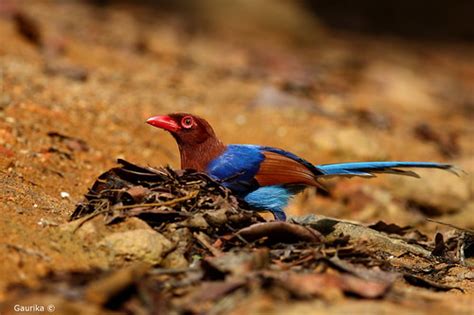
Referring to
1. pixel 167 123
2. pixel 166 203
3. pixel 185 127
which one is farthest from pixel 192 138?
pixel 166 203

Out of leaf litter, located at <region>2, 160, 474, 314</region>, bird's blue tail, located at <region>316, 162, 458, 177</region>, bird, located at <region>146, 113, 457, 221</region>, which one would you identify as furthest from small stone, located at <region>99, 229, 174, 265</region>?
bird's blue tail, located at <region>316, 162, 458, 177</region>

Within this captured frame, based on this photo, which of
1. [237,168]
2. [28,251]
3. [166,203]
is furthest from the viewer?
[237,168]

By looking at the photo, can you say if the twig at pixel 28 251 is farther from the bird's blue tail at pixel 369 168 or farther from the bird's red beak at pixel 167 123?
the bird's blue tail at pixel 369 168

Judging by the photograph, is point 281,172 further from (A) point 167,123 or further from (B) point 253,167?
(A) point 167,123

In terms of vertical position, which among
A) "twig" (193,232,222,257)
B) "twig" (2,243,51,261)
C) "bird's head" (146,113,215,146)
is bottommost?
"twig" (193,232,222,257)

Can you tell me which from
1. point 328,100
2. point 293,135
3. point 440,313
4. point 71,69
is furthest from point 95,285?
point 328,100

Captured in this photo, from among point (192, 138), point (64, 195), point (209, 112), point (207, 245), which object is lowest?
point (209, 112)

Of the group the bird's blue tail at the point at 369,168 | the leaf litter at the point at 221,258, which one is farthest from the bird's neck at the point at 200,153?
the bird's blue tail at the point at 369,168

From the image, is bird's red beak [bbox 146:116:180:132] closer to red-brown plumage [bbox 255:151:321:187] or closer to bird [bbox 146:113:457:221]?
bird [bbox 146:113:457:221]

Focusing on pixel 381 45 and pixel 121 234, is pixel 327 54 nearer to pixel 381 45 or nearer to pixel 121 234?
pixel 381 45
